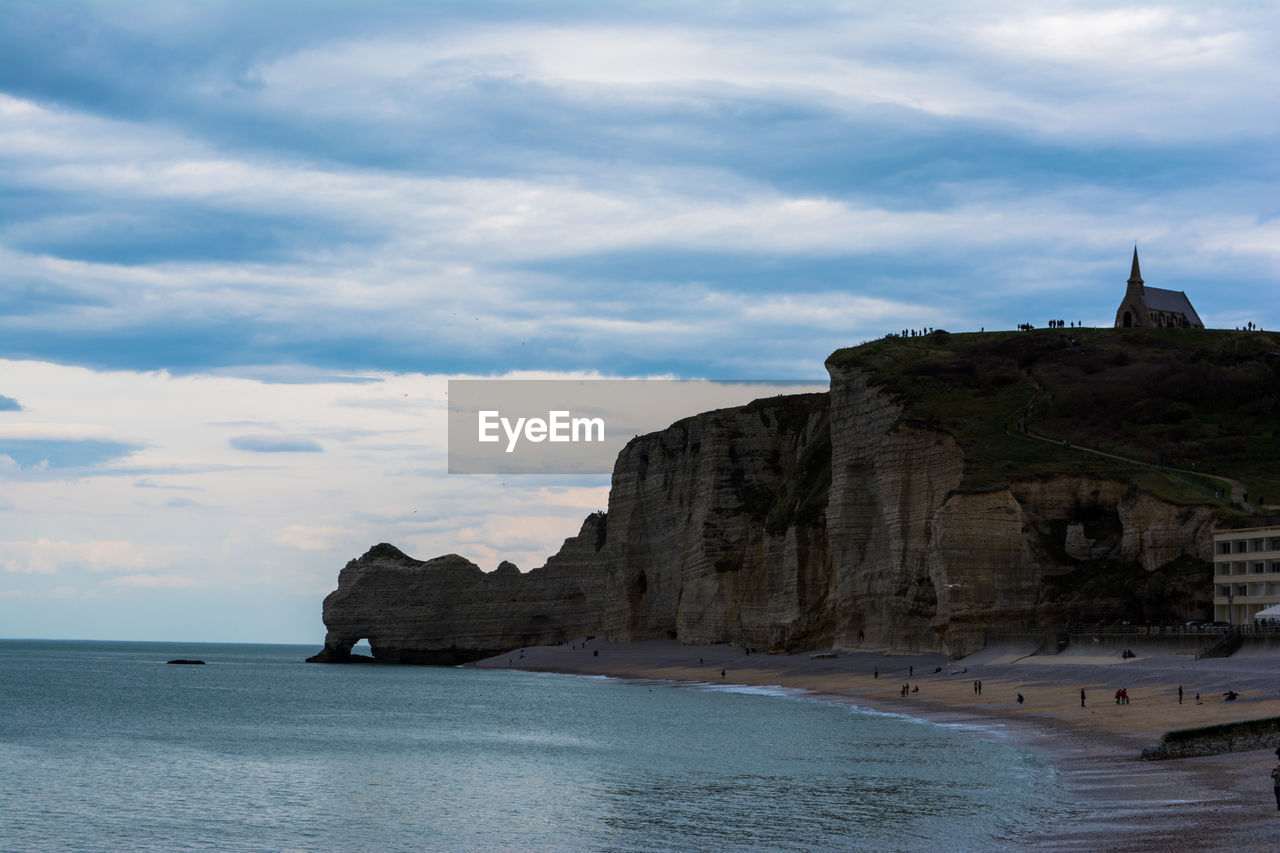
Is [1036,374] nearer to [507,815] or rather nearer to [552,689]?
[552,689]

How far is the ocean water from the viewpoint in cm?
3259

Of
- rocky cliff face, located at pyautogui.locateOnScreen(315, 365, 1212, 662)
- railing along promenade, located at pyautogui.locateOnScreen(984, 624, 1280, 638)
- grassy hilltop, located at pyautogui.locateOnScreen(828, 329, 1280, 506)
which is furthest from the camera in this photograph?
grassy hilltop, located at pyautogui.locateOnScreen(828, 329, 1280, 506)

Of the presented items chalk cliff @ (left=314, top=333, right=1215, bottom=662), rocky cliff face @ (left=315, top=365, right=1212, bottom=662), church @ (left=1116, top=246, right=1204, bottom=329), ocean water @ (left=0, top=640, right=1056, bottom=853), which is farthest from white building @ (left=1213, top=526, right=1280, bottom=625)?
church @ (left=1116, top=246, right=1204, bottom=329)

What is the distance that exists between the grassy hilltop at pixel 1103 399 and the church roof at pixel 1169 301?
18.5 m

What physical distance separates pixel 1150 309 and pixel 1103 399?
4558 cm

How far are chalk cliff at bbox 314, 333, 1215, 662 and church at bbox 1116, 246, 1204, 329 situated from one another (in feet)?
124

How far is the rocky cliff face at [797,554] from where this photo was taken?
257 ft

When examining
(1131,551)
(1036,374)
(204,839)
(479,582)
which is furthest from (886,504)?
(479,582)

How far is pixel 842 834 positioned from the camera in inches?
1239

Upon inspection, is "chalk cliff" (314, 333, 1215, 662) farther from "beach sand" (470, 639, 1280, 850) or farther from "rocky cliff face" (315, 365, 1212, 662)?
"beach sand" (470, 639, 1280, 850)

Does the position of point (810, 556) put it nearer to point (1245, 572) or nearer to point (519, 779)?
point (1245, 572)

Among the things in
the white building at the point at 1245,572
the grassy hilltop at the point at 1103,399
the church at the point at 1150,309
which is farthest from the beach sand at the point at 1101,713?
the church at the point at 1150,309

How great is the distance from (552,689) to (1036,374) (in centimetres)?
4725

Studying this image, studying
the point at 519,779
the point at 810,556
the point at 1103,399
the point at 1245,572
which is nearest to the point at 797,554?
the point at 810,556
